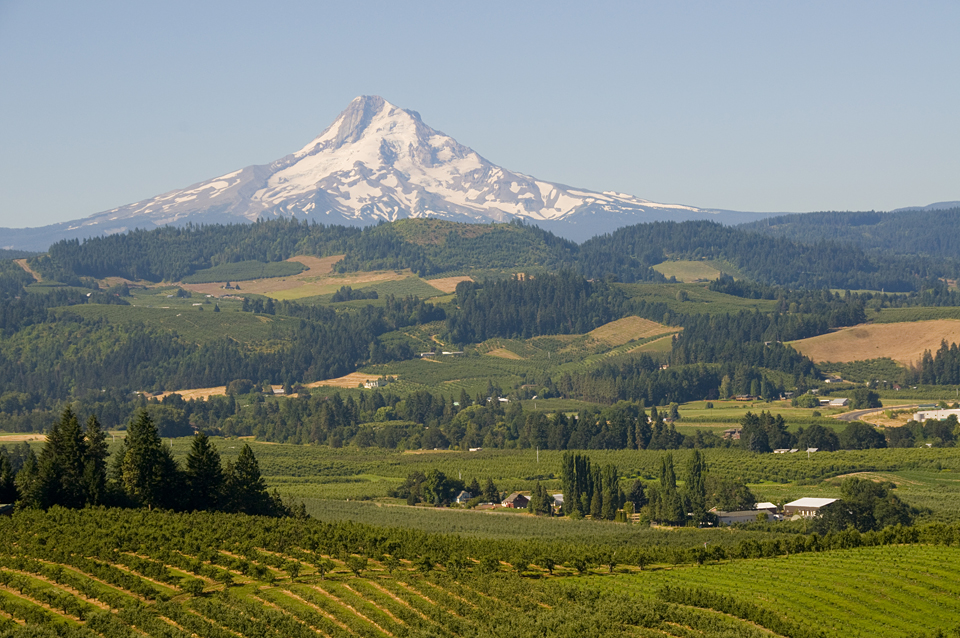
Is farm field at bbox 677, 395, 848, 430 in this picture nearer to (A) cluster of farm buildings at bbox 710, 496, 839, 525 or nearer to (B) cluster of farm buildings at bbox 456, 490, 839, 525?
(B) cluster of farm buildings at bbox 456, 490, 839, 525

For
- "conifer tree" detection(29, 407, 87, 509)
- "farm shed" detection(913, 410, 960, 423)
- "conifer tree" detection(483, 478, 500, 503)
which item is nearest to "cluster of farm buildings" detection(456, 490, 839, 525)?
"conifer tree" detection(483, 478, 500, 503)

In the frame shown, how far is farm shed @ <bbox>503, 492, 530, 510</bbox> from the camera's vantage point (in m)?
120

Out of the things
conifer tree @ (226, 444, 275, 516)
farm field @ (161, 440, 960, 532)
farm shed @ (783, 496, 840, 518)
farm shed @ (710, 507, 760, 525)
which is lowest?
farm field @ (161, 440, 960, 532)

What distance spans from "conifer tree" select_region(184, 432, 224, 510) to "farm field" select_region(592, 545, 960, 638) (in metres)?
31.8

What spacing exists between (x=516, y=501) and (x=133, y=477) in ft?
155

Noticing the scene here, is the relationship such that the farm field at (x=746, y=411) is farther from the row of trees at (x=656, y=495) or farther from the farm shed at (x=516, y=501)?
the farm shed at (x=516, y=501)

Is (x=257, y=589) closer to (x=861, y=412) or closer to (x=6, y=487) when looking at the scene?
(x=6, y=487)

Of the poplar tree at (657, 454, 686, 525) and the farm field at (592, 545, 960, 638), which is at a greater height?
the farm field at (592, 545, 960, 638)

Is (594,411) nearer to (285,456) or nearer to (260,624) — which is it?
(285,456)

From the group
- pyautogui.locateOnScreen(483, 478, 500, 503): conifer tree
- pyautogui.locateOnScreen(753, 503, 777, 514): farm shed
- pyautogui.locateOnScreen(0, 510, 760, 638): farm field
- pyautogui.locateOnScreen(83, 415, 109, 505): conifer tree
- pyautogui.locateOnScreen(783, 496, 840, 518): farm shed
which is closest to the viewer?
pyautogui.locateOnScreen(0, 510, 760, 638): farm field

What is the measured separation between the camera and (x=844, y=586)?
65.6m

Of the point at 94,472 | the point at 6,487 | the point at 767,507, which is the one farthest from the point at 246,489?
the point at 767,507

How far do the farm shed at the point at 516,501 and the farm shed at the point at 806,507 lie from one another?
1030 inches

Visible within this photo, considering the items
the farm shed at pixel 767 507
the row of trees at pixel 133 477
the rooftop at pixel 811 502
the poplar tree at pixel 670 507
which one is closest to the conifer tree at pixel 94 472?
the row of trees at pixel 133 477
